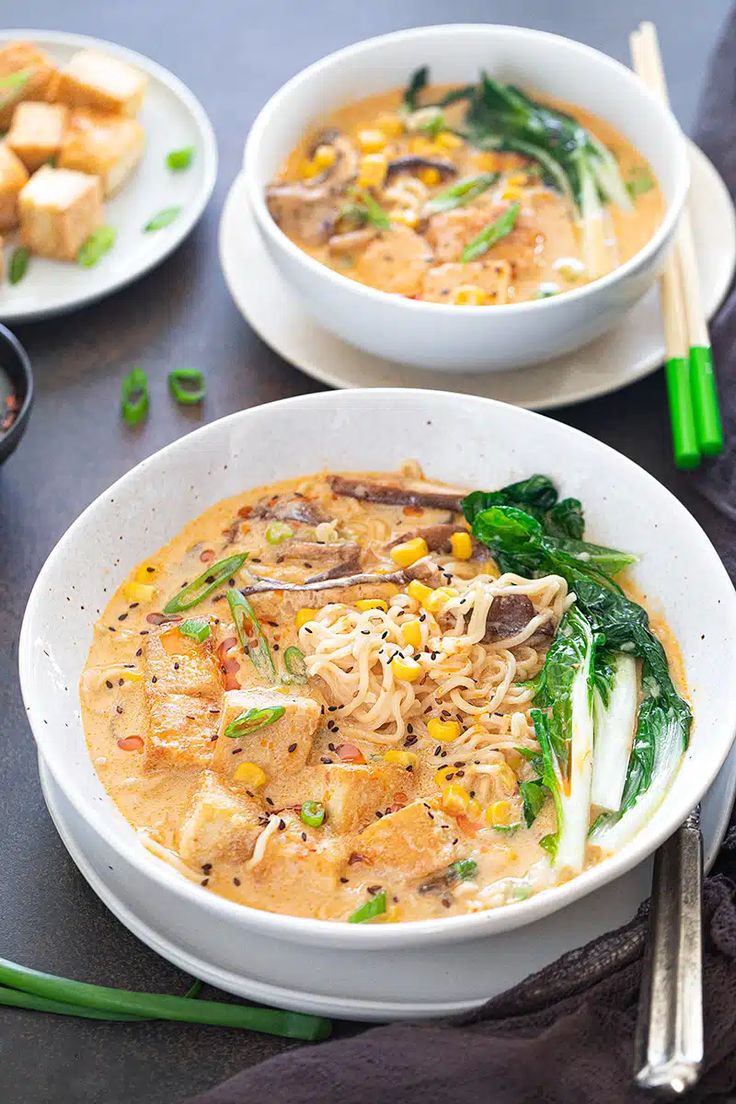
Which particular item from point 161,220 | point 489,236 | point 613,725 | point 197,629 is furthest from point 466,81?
point 613,725

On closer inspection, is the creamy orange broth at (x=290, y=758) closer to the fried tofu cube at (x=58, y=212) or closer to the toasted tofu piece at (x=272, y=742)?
the toasted tofu piece at (x=272, y=742)

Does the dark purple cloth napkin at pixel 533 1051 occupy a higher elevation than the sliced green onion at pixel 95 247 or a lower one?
lower

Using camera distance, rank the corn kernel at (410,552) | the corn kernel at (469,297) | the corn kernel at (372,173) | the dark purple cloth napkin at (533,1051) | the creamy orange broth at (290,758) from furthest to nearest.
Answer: the corn kernel at (372,173), the corn kernel at (469,297), the corn kernel at (410,552), the creamy orange broth at (290,758), the dark purple cloth napkin at (533,1051)

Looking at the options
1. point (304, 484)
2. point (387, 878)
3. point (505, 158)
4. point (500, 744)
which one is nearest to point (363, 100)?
point (505, 158)

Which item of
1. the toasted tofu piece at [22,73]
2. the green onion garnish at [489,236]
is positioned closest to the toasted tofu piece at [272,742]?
the green onion garnish at [489,236]

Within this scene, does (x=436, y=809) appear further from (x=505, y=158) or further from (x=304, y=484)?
(x=505, y=158)

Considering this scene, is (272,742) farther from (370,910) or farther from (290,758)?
(370,910)
